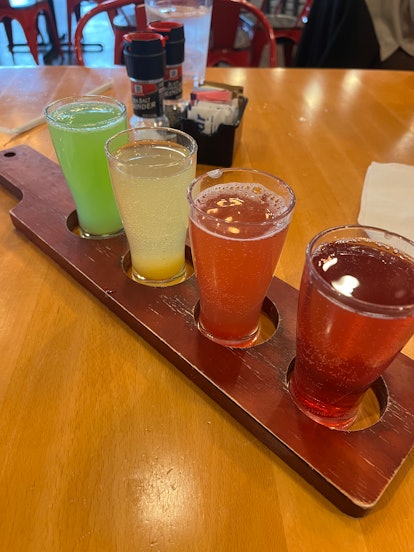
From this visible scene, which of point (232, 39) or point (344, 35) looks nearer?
point (344, 35)

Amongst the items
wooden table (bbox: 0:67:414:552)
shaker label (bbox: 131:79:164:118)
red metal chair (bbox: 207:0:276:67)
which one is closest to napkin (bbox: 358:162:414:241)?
wooden table (bbox: 0:67:414:552)

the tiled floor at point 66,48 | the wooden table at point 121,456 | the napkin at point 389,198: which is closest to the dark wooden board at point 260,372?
the wooden table at point 121,456

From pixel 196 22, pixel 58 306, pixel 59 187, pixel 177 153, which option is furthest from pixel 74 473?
pixel 196 22

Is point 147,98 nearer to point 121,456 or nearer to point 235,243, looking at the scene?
point 235,243

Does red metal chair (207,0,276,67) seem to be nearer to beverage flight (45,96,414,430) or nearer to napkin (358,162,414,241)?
napkin (358,162,414,241)

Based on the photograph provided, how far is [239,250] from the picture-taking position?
0.46m

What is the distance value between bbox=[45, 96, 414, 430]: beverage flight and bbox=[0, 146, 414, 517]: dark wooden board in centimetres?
2

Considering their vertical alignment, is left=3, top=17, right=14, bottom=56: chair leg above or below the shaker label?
below

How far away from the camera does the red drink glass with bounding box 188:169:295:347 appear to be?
1.51 ft

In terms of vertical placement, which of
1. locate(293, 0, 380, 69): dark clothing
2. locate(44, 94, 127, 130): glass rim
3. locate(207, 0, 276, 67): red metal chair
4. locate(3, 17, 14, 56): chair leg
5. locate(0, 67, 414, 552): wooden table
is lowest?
locate(3, 17, 14, 56): chair leg

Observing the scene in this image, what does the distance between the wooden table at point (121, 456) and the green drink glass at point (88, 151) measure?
0.10 m

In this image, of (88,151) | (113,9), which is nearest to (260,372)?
(88,151)

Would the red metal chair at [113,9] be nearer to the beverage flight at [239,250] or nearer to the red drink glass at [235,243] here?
the beverage flight at [239,250]

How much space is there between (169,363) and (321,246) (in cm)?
23
